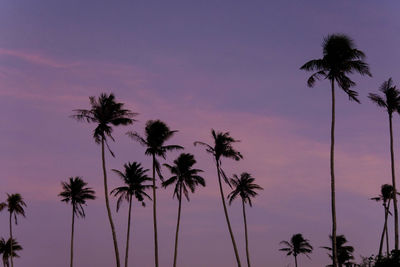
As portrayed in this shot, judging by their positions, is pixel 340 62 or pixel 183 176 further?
pixel 183 176

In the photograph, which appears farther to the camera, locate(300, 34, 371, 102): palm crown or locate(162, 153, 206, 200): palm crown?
locate(162, 153, 206, 200): palm crown

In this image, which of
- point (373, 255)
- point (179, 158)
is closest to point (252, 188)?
point (179, 158)

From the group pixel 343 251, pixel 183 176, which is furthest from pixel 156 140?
pixel 343 251

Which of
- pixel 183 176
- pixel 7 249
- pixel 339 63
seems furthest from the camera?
pixel 7 249

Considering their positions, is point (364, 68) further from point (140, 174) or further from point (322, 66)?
point (140, 174)

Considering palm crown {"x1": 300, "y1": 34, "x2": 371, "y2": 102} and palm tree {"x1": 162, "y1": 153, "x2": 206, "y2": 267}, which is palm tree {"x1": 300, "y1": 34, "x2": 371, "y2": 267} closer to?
palm crown {"x1": 300, "y1": 34, "x2": 371, "y2": 102}

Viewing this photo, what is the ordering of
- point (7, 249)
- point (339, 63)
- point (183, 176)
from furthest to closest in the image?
1. point (7, 249)
2. point (183, 176)
3. point (339, 63)

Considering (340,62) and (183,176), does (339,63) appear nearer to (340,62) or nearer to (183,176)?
(340,62)

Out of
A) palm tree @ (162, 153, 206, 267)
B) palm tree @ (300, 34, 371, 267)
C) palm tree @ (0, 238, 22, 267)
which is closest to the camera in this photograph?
palm tree @ (300, 34, 371, 267)

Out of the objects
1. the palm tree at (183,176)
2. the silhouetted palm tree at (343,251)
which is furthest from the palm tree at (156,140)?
the silhouetted palm tree at (343,251)

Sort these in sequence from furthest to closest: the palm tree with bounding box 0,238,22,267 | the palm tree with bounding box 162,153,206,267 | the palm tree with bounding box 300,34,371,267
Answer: the palm tree with bounding box 0,238,22,267, the palm tree with bounding box 162,153,206,267, the palm tree with bounding box 300,34,371,267

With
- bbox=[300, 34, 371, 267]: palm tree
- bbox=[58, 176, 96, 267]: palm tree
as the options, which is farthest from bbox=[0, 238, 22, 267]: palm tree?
bbox=[300, 34, 371, 267]: palm tree

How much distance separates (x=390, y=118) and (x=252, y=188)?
1062 inches

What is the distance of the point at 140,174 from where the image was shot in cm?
6512
